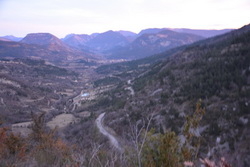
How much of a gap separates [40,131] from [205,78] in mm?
29801

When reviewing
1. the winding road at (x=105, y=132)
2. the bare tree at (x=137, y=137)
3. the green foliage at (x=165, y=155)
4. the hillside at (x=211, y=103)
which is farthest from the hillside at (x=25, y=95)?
the green foliage at (x=165, y=155)

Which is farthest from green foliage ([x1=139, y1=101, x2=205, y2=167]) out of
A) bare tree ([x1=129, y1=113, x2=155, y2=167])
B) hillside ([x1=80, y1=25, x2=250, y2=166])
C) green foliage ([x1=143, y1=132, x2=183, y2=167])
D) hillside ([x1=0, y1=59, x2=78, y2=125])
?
hillside ([x1=0, y1=59, x2=78, y2=125])

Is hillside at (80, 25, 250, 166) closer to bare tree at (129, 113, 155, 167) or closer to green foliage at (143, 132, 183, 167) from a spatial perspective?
bare tree at (129, 113, 155, 167)

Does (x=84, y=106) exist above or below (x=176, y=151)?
below

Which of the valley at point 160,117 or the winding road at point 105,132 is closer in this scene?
the valley at point 160,117

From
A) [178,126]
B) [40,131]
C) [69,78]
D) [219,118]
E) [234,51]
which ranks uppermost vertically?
[234,51]

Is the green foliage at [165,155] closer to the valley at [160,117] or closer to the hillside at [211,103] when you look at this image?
the valley at [160,117]

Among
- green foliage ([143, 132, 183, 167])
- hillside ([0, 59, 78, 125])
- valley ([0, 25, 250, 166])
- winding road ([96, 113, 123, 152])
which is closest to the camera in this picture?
green foliage ([143, 132, 183, 167])

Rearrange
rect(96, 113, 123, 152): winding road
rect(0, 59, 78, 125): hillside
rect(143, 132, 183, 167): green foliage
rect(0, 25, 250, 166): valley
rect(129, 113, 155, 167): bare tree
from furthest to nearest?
rect(0, 59, 78, 125): hillside, rect(96, 113, 123, 152): winding road, rect(0, 25, 250, 166): valley, rect(143, 132, 183, 167): green foliage, rect(129, 113, 155, 167): bare tree

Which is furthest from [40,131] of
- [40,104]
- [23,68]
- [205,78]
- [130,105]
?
[23,68]

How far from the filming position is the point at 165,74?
55.0 metres

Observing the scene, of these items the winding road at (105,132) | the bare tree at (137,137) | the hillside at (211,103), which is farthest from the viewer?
the winding road at (105,132)

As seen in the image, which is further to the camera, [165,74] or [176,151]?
[165,74]

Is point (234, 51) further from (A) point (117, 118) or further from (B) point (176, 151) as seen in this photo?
(B) point (176, 151)
